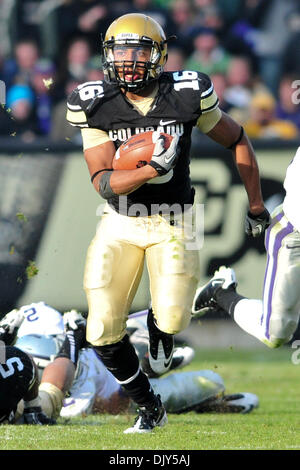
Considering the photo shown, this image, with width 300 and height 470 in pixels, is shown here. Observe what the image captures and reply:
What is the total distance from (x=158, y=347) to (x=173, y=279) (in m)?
0.52

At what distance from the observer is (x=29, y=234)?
780 centimetres

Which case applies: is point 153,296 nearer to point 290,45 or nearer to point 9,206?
point 9,206

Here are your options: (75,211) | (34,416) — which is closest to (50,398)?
(34,416)

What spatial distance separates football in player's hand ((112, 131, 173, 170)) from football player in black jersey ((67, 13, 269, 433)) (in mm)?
64

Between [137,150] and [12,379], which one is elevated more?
[137,150]

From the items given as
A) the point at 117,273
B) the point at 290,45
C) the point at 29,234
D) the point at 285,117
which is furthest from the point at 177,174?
the point at 290,45

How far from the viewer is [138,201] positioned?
15.3ft

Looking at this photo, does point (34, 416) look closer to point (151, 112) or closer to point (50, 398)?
point (50, 398)

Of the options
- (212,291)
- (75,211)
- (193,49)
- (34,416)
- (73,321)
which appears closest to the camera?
(34,416)

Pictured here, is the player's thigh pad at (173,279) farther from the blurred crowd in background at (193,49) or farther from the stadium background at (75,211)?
the blurred crowd in background at (193,49)

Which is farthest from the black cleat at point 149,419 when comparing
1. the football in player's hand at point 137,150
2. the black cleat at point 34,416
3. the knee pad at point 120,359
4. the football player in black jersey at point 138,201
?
the football in player's hand at point 137,150

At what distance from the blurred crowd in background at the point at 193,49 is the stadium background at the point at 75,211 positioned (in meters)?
1.07

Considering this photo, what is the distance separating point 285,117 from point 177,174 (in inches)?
211

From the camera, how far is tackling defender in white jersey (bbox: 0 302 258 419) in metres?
5.12
